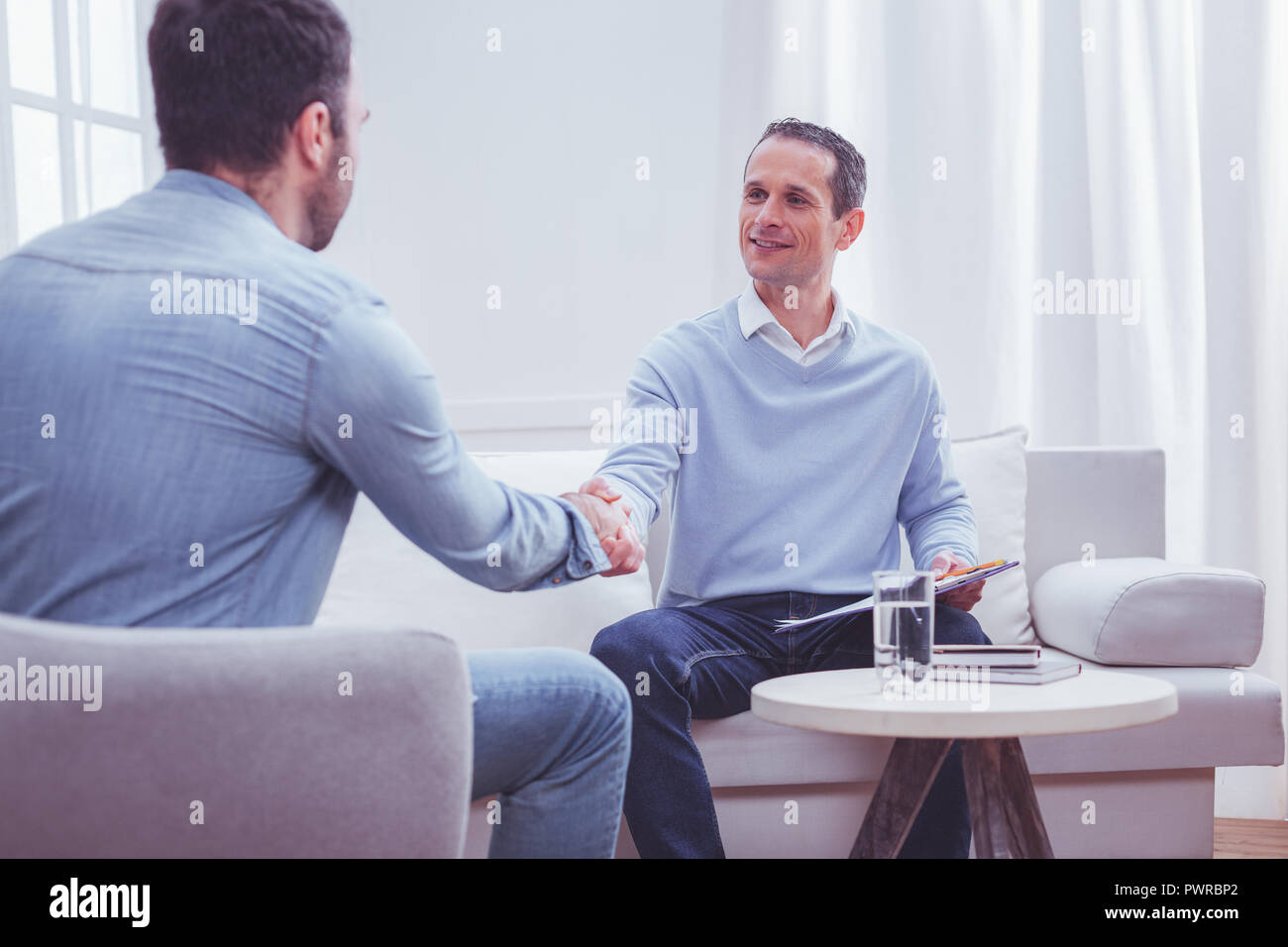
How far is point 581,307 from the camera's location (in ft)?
10.8

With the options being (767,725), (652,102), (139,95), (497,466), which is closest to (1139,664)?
(767,725)

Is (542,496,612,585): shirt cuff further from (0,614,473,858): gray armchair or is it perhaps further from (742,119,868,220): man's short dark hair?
(742,119,868,220): man's short dark hair

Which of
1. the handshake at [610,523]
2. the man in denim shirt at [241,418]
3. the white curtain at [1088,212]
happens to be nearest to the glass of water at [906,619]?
the handshake at [610,523]

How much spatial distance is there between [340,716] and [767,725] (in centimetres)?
100

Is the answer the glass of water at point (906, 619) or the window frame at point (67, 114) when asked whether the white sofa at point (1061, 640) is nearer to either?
the glass of water at point (906, 619)

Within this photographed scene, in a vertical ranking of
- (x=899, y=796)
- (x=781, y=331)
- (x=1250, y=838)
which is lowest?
(x=1250, y=838)

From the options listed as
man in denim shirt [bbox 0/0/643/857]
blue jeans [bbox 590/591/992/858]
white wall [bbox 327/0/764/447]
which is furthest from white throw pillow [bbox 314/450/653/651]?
white wall [bbox 327/0/764/447]

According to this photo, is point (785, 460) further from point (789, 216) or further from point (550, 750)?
point (550, 750)

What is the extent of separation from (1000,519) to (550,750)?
→ 54.7 inches

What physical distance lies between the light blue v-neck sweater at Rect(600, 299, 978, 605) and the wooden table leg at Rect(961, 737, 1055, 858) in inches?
20.5

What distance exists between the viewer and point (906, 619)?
4.73 feet

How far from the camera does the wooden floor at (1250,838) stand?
232 centimetres

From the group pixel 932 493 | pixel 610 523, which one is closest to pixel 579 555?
pixel 610 523
